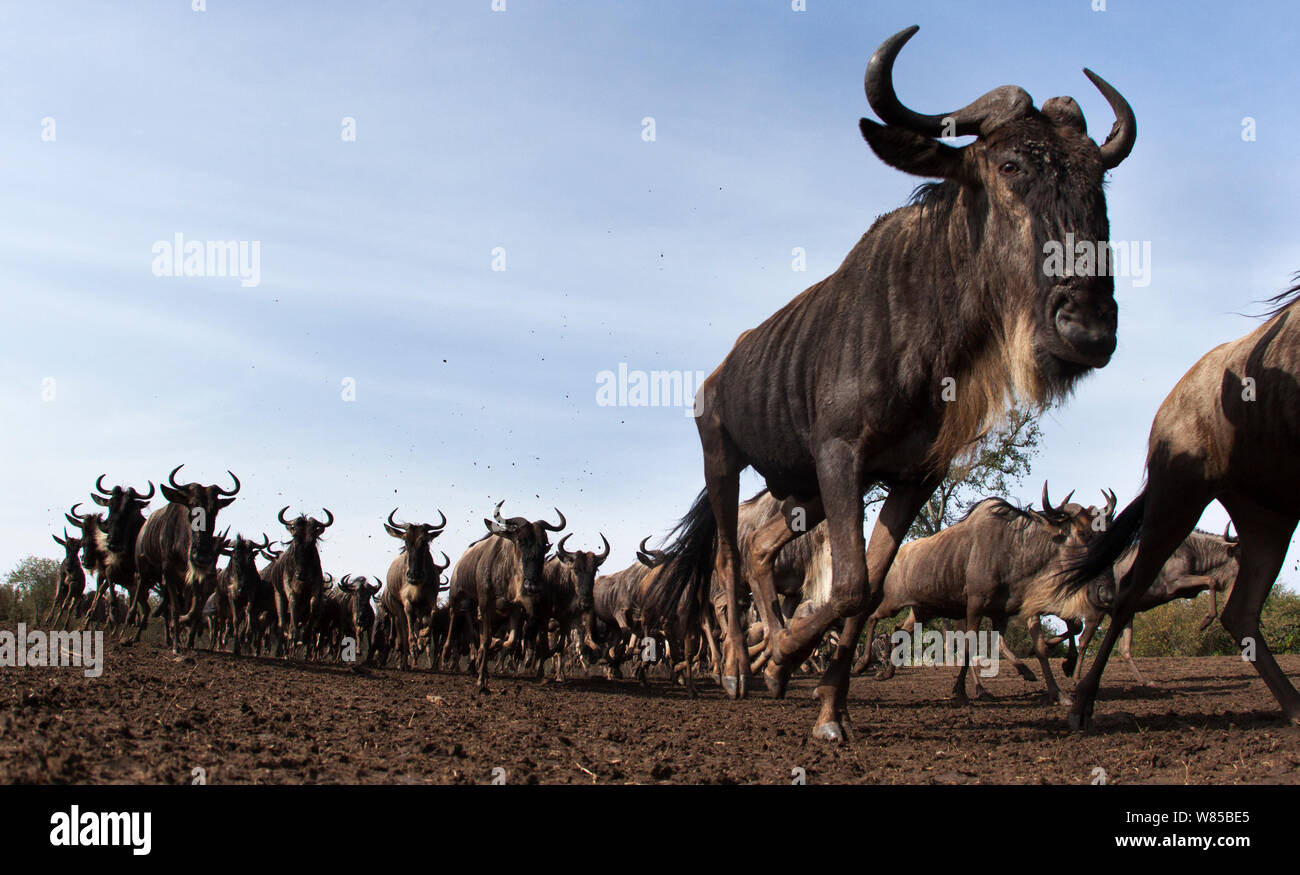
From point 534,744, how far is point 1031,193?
3604mm

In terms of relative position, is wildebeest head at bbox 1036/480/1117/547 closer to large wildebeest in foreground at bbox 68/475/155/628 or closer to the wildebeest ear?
the wildebeest ear

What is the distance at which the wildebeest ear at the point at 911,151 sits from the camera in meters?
4.52

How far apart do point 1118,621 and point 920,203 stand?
370 cm

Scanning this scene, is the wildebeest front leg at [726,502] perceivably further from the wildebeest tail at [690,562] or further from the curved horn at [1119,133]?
the curved horn at [1119,133]

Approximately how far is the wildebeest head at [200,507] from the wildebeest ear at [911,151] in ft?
48.6

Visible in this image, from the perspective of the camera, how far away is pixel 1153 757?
15.0 ft

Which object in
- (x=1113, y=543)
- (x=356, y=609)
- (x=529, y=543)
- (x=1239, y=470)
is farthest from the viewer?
(x=356, y=609)

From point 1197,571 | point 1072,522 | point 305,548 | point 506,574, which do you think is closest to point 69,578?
point 305,548

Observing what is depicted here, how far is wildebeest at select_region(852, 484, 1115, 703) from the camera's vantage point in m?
12.6

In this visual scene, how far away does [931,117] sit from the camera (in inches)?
181

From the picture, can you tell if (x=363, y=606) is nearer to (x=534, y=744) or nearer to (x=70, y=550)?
(x=70, y=550)

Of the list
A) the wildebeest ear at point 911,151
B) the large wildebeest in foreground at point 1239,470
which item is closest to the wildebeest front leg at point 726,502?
the large wildebeest in foreground at point 1239,470
